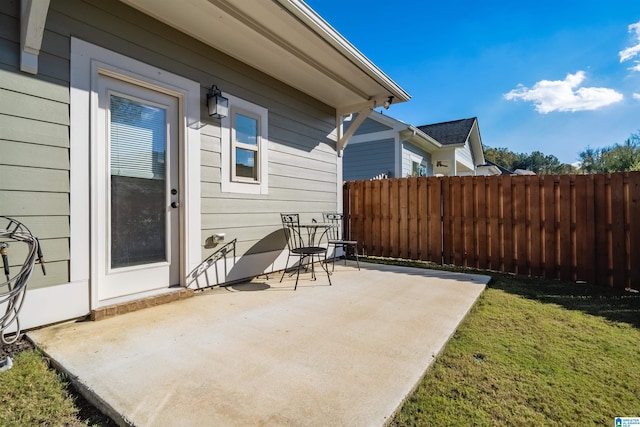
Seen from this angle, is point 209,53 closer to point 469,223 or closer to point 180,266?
point 180,266

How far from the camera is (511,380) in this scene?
1.70 metres

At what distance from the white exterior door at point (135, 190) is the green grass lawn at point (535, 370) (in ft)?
8.59

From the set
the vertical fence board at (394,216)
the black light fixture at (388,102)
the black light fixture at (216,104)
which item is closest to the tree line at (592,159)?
the vertical fence board at (394,216)

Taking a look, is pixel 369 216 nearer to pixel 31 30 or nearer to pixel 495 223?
pixel 495 223

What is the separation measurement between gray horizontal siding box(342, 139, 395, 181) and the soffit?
441 cm

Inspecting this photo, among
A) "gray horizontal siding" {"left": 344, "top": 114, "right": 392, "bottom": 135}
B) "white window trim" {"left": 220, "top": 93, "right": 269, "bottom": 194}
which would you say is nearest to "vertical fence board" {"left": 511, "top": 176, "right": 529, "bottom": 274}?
"white window trim" {"left": 220, "top": 93, "right": 269, "bottom": 194}

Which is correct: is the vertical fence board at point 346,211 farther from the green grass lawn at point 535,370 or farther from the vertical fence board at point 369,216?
the green grass lawn at point 535,370

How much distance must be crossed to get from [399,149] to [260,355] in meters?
8.11

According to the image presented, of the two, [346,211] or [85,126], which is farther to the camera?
[346,211]

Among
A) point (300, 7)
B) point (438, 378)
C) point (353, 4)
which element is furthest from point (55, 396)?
point (353, 4)

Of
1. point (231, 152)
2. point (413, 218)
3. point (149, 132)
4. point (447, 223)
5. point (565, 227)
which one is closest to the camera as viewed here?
point (149, 132)

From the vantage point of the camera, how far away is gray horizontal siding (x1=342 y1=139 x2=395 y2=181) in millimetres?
9164

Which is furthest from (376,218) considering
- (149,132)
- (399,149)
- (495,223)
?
(149,132)

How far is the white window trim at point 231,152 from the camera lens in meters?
3.65
